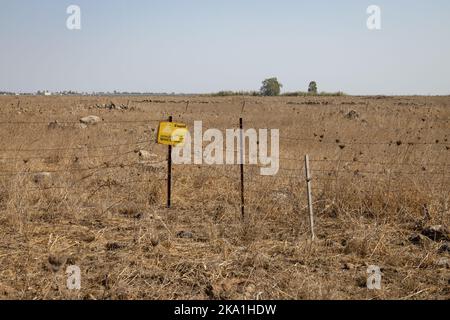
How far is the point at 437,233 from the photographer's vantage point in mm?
5816

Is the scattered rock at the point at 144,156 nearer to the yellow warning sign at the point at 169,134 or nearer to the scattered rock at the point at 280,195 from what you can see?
the yellow warning sign at the point at 169,134

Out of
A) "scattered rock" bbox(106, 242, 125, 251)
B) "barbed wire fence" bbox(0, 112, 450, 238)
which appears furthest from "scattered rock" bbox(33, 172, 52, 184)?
"scattered rock" bbox(106, 242, 125, 251)

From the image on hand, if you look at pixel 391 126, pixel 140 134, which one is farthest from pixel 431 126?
pixel 140 134

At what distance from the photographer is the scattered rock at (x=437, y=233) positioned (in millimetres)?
5750

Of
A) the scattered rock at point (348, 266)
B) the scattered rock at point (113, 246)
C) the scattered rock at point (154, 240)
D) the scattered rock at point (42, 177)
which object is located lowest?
the scattered rock at point (348, 266)

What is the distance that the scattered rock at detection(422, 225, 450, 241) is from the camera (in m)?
5.75

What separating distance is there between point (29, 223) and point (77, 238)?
0.91 meters

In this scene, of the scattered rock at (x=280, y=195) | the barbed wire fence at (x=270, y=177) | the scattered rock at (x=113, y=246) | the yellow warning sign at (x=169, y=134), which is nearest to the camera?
the scattered rock at (x=113, y=246)

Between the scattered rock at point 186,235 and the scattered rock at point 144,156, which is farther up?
the scattered rock at point 144,156

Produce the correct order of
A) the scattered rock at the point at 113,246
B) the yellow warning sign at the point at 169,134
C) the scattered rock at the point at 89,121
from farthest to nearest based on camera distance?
1. the scattered rock at the point at 89,121
2. the yellow warning sign at the point at 169,134
3. the scattered rock at the point at 113,246

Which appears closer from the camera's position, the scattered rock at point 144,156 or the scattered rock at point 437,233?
the scattered rock at point 437,233

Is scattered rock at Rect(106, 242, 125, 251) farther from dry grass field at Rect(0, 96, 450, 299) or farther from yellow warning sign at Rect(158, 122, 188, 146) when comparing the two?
yellow warning sign at Rect(158, 122, 188, 146)

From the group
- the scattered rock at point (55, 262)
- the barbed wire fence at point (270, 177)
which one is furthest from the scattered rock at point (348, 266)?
the scattered rock at point (55, 262)
